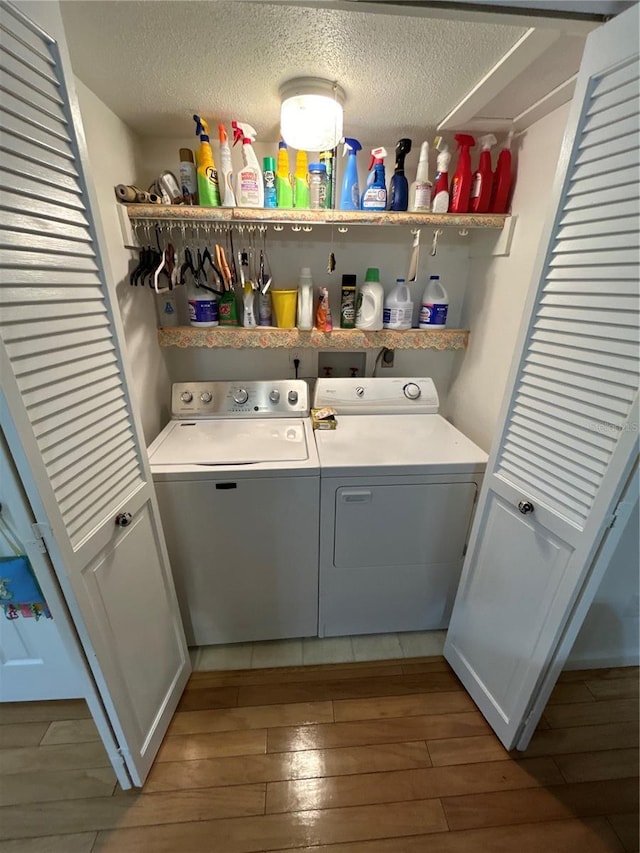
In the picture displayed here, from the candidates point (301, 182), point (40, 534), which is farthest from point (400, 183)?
point (40, 534)

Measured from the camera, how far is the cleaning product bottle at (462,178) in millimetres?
1522

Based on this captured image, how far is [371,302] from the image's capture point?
1.79 m

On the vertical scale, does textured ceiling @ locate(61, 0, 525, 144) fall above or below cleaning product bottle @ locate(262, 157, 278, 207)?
above

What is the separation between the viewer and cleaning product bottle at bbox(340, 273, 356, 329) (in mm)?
1803

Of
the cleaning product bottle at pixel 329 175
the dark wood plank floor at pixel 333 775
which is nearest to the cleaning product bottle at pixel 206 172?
the cleaning product bottle at pixel 329 175

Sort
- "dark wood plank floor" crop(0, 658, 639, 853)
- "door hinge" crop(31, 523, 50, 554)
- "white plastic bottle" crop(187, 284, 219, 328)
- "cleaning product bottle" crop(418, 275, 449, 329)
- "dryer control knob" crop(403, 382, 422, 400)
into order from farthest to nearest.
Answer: "dryer control knob" crop(403, 382, 422, 400) < "cleaning product bottle" crop(418, 275, 449, 329) < "white plastic bottle" crop(187, 284, 219, 328) < "dark wood plank floor" crop(0, 658, 639, 853) < "door hinge" crop(31, 523, 50, 554)

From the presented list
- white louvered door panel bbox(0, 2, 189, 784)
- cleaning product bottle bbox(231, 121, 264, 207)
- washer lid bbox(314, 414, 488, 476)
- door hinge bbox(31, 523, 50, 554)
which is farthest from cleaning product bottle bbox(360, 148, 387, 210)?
door hinge bbox(31, 523, 50, 554)

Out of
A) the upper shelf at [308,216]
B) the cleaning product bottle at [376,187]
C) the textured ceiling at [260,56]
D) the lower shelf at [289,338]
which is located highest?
the textured ceiling at [260,56]

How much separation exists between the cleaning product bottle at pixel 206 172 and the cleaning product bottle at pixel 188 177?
0.04m

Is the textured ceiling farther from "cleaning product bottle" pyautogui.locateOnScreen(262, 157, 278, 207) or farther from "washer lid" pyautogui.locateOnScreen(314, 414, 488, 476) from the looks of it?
"washer lid" pyautogui.locateOnScreen(314, 414, 488, 476)

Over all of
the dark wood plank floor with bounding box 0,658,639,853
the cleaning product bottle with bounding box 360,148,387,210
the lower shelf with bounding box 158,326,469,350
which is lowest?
the dark wood plank floor with bounding box 0,658,639,853

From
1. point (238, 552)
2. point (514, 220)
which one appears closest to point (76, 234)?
point (238, 552)

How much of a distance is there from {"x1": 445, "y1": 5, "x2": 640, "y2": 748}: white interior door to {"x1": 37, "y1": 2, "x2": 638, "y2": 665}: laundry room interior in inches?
11.2

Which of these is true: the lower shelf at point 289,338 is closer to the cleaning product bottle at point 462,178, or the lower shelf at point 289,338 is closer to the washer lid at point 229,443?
the washer lid at point 229,443
